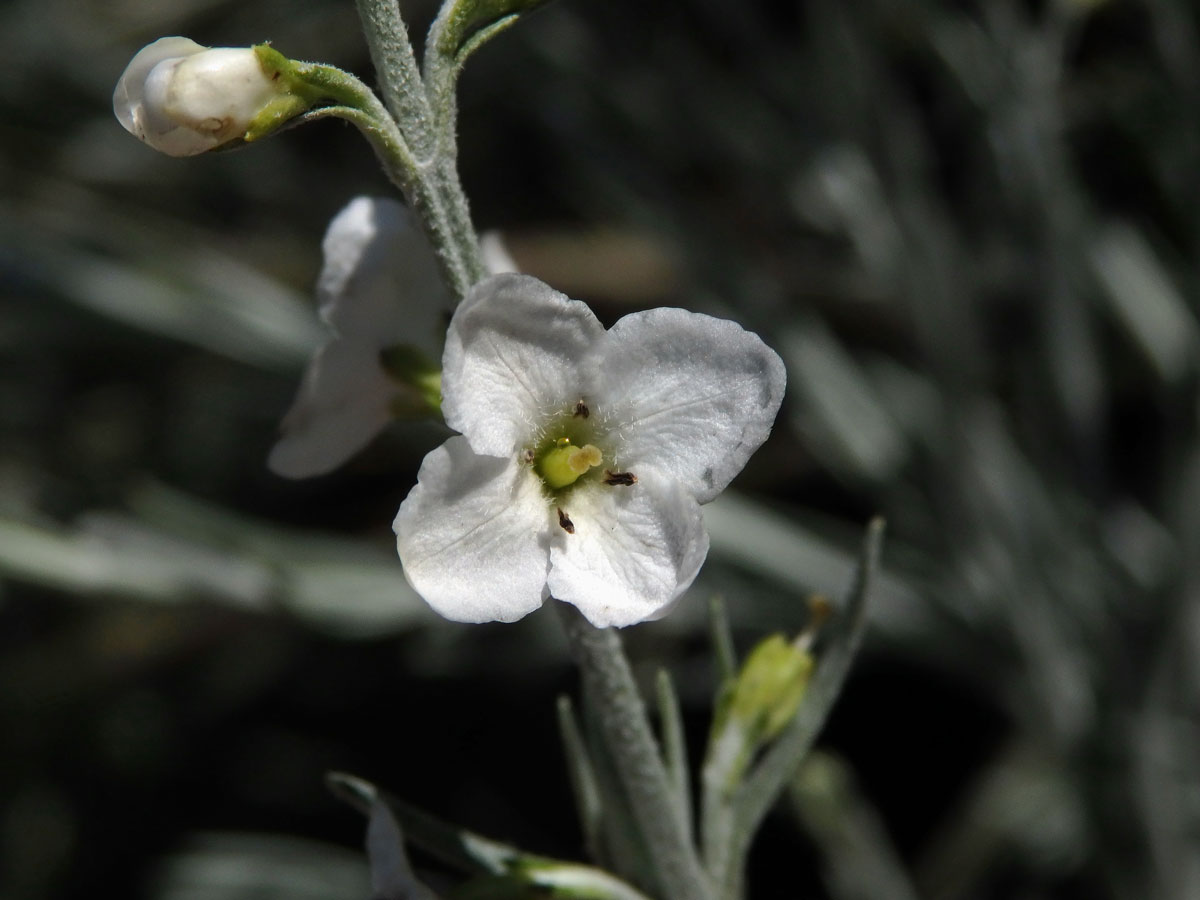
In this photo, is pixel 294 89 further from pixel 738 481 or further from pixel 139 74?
pixel 738 481

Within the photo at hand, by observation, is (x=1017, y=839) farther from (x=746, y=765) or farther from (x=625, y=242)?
(x=625, y=242)

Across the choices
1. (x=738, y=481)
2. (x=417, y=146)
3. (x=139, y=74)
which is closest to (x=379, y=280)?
(x=417, y=146)

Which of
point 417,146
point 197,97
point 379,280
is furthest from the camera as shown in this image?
point 379,280

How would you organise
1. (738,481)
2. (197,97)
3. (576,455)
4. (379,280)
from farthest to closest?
(738,481)
(379,280)
(576,455)
(197,97)

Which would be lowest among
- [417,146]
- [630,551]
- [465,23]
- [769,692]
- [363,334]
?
[769,692]

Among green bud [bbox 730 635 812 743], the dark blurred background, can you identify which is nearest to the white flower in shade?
green bud [bbox 730 635 812 743]

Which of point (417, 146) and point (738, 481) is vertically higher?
point (417, 146)

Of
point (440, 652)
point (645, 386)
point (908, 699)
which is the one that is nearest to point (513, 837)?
point (440, 652)

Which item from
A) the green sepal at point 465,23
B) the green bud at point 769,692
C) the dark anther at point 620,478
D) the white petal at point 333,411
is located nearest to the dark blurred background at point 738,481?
the green bud at point 769,692
